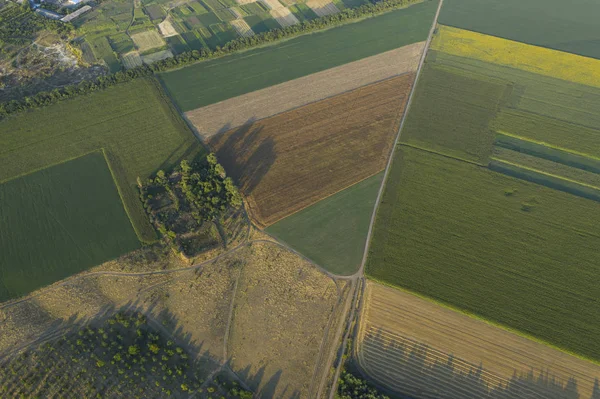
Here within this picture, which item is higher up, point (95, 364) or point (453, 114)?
point (453, 114)

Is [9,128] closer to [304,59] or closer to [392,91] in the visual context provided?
[304,59]

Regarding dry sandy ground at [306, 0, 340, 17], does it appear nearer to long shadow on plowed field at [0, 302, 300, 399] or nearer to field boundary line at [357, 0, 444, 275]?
field boundary line at [357, 0, 444, 275]

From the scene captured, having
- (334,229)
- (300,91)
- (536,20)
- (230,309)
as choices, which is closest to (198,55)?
(300,91)

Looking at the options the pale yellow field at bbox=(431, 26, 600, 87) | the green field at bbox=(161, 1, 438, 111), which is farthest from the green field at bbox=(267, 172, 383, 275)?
the pale yellow field at bbox=(431, 26, 600, 87)

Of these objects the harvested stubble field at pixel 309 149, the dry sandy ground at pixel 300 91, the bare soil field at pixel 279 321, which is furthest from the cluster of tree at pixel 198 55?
the bare soil field at pixel 279 321

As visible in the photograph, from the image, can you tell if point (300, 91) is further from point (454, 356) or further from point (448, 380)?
point (448, 380)

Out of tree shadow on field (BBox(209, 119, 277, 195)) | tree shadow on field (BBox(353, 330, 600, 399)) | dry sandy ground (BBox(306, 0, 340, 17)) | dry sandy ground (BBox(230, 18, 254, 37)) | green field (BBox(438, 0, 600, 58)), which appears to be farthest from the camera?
dry sandy ground (BBox(306, 0, 340, 17))

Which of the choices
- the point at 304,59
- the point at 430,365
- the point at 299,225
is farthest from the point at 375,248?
the point at 304,59
